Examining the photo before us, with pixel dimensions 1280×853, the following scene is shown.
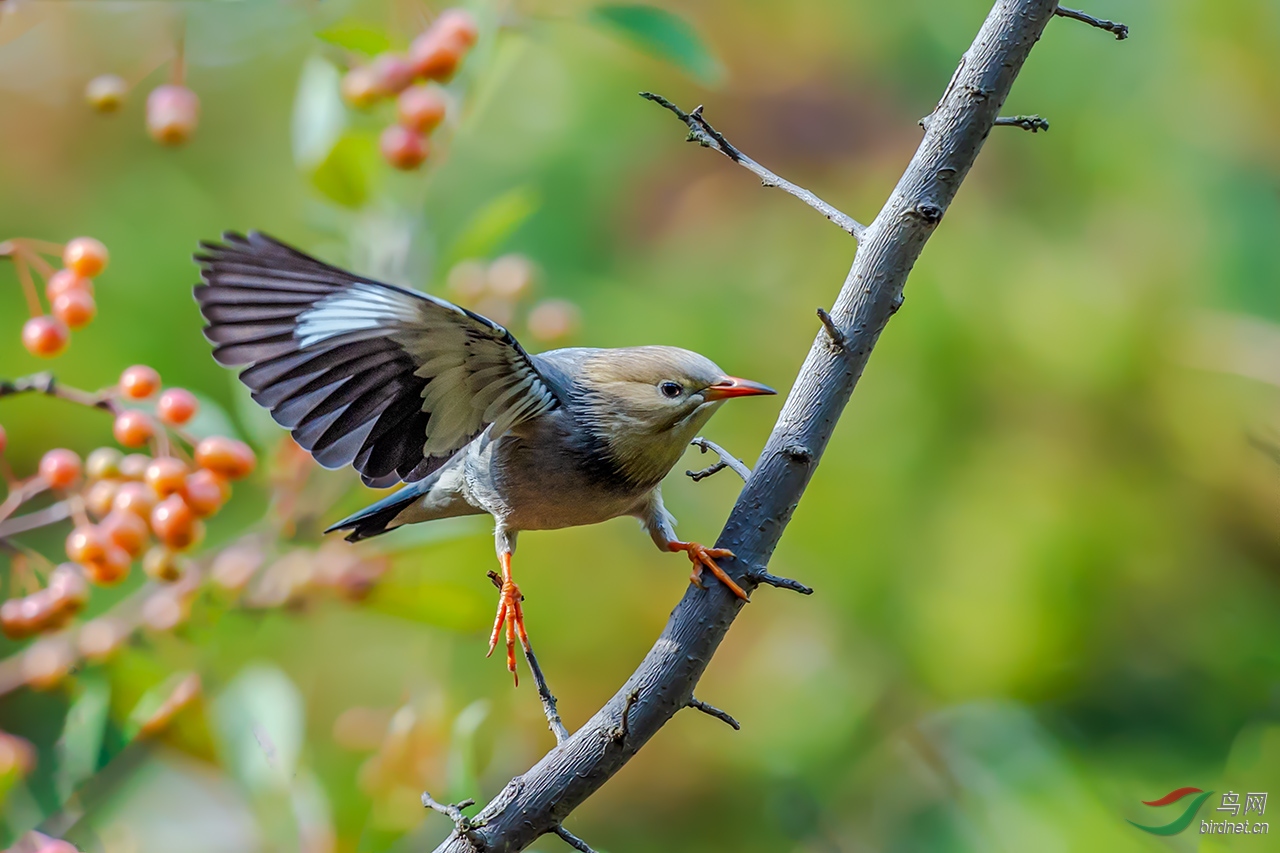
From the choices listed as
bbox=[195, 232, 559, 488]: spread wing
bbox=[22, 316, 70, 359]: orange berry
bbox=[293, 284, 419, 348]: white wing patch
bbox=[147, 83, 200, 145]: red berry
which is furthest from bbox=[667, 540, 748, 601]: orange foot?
bbox=[147, 83, 200, 145]: red berry

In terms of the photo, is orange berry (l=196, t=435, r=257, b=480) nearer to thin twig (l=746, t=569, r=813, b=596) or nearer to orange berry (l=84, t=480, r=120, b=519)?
orange berry (l=84, t=480, r=120, b=519)

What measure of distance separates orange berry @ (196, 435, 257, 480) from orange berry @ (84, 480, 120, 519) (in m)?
0.10

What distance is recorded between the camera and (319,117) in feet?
5.75

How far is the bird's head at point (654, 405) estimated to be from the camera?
4.38ft

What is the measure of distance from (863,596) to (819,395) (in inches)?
51.9

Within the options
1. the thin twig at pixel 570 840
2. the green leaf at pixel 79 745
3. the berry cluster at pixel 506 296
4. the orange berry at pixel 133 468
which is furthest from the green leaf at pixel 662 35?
the green leaf at pixel 79 745

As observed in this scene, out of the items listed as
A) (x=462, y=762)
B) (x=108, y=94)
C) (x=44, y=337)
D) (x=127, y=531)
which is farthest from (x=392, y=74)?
(x=462, y=762)

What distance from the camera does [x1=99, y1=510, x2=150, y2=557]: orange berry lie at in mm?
1176

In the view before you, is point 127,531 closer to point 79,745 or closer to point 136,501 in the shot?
point 136,501

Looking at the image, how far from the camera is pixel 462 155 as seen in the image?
2.87 meters

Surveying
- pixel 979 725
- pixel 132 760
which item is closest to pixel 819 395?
pixel 132 760

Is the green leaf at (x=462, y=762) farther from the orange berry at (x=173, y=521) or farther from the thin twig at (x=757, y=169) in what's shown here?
the thin twig at (x=757, y=169)

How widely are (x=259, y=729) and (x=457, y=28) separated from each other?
1.05 m

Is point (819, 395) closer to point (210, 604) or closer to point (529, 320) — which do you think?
point (529, 320)
